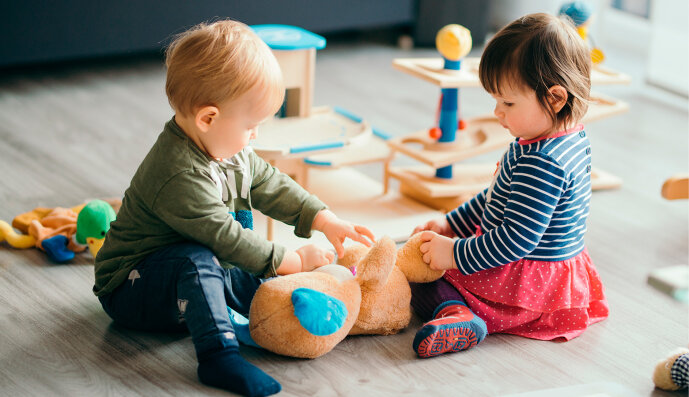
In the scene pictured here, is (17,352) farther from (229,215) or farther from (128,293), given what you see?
(229,215)

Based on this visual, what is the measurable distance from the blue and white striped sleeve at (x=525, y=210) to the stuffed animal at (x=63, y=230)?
65cm

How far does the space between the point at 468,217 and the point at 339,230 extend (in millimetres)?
243

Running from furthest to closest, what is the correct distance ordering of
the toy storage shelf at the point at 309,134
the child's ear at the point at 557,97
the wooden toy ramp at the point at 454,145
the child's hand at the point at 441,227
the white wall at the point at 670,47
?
the white wall at the point at 670,47, the wooden toy ramp at the point at 454,145, the toy storage shelf at the point at 309,134, the child's hand at the point at 441,227, the child's ear at the point at 557,97

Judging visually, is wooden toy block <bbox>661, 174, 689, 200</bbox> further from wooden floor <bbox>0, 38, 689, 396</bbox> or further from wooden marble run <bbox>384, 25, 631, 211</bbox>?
wooden marble run <bbox>384, 25, 631, 211</bbox>

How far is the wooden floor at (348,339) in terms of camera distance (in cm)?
111

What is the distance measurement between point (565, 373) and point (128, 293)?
2.05ft

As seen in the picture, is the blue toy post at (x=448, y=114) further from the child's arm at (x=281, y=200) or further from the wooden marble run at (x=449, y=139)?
the child's arm at (x=281, y=200)

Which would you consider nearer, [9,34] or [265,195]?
[265,195]

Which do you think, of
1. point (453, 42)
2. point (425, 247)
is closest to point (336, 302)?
point (425, 247)

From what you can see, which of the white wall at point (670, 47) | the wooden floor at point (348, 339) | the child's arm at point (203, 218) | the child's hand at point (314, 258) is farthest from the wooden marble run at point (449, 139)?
the white wall at point (670, 47)

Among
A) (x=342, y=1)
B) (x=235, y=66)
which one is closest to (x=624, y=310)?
(x=235, y=66)

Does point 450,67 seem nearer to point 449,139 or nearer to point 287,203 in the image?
point 449,139

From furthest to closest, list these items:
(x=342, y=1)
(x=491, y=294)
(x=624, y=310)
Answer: (x=342, y=1) < (x=624, y=310) < (x=491, y=294)

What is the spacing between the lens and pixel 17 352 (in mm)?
1132
